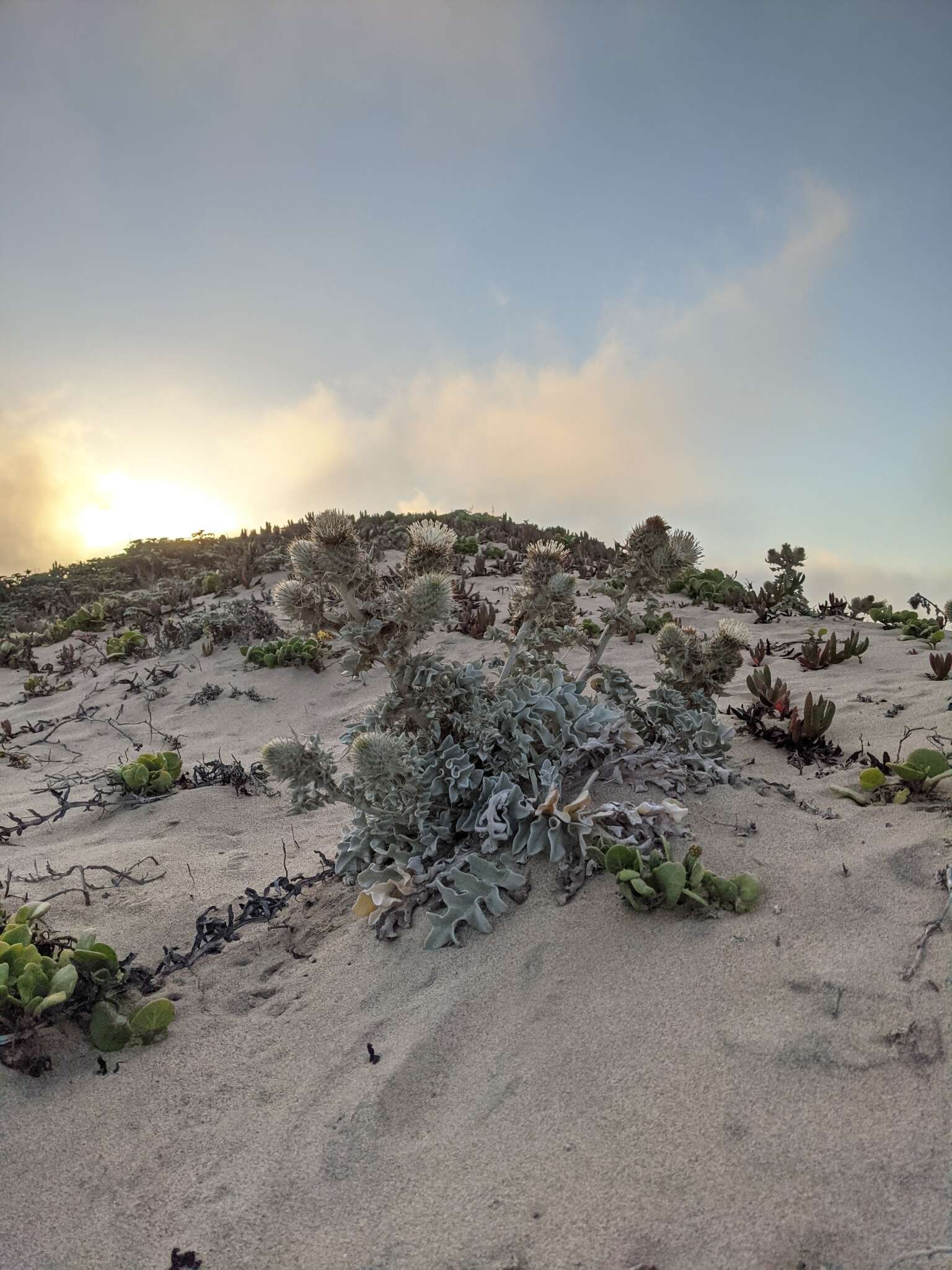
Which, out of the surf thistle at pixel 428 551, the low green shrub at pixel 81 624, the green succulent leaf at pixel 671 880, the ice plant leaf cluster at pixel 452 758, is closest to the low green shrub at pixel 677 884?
the green succulent leaf at pixel 671 880

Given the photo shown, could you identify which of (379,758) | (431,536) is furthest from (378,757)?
(431,536)

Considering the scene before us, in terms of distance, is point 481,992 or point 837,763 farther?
point 837,763

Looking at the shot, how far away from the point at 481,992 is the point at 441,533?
2009 mm

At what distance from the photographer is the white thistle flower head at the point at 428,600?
11.0ft

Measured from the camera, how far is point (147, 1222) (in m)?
2.26

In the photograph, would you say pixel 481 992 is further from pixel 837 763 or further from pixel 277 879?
pixel 837 763

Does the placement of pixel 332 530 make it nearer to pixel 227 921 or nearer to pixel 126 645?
pixel 227 921

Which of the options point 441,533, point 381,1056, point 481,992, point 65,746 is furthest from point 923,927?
point 65,746

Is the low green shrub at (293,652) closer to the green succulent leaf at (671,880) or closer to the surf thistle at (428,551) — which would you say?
the surf thistle at (428,551)

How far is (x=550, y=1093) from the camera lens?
2.39 meters

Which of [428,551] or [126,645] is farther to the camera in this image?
[126,645]

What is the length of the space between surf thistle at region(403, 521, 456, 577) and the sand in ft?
4.83

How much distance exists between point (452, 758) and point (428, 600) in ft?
2.63

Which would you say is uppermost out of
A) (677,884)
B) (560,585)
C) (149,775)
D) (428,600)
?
(560,585)
